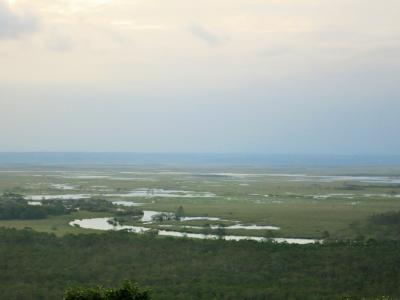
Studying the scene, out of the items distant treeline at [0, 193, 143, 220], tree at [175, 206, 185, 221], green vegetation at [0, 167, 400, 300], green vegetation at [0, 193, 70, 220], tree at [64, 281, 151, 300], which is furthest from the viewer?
tree at [175, 206, 185, 221]

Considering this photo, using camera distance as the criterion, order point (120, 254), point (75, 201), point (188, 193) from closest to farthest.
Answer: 1. point (120, 254)
2. point (75, 201)
3. point (188, 193)

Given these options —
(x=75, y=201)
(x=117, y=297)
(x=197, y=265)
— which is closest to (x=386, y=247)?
(x=197, y=265)

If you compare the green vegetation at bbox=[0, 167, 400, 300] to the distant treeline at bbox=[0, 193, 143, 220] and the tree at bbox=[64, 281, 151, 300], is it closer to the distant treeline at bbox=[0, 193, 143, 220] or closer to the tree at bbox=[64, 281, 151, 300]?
the distant treeline at bbox=[0, 193, 143, 220]

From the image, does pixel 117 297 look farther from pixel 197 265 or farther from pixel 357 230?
pixel 357 230

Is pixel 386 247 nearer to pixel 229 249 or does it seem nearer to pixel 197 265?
pixel 229 249

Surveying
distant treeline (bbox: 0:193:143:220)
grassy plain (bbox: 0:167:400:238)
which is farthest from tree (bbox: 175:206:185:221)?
distant treeline (bbox: 0:193:143:220)

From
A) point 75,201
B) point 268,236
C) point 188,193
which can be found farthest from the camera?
point 188,193

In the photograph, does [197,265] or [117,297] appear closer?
[117,297]

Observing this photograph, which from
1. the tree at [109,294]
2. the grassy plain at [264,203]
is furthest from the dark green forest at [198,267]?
the grassy plain at [264,203]
